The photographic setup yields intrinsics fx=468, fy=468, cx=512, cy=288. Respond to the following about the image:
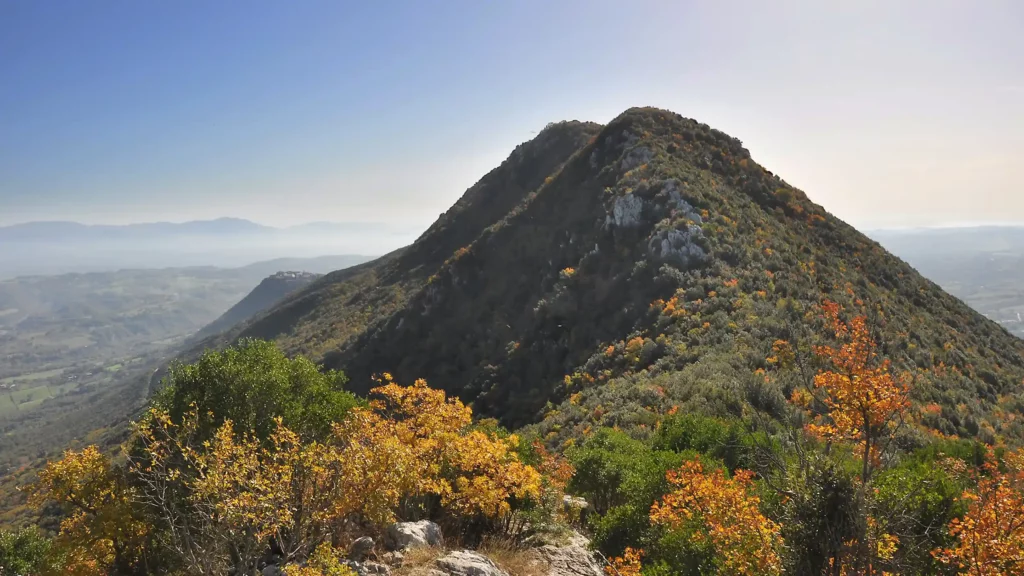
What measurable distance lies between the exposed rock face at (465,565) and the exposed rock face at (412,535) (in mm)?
867


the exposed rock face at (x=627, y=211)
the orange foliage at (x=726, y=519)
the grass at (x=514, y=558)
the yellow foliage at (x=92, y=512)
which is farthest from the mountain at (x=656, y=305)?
the yellow foliage at (x=92, y=512)

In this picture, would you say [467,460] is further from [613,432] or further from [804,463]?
[613,432]

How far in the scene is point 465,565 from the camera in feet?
35.0

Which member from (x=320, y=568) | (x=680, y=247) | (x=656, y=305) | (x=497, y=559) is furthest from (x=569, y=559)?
(x=680, y=247)

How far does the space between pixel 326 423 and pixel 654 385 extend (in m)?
20.3

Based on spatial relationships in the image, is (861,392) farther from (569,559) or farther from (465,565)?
(465,565)

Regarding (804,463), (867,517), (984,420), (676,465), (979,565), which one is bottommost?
(984,420)

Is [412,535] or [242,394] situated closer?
[412,535]

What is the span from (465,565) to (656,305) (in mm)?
34054

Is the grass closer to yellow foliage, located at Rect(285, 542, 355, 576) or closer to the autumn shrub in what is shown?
the autumn shrub

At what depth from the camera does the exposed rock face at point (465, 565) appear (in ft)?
34.2

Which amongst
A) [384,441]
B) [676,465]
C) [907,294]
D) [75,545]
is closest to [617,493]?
[676,465]

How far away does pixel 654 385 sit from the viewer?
3058 centimetres

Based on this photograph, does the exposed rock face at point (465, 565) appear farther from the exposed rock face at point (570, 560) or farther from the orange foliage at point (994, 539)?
the orange foliage at point (994, 539)
